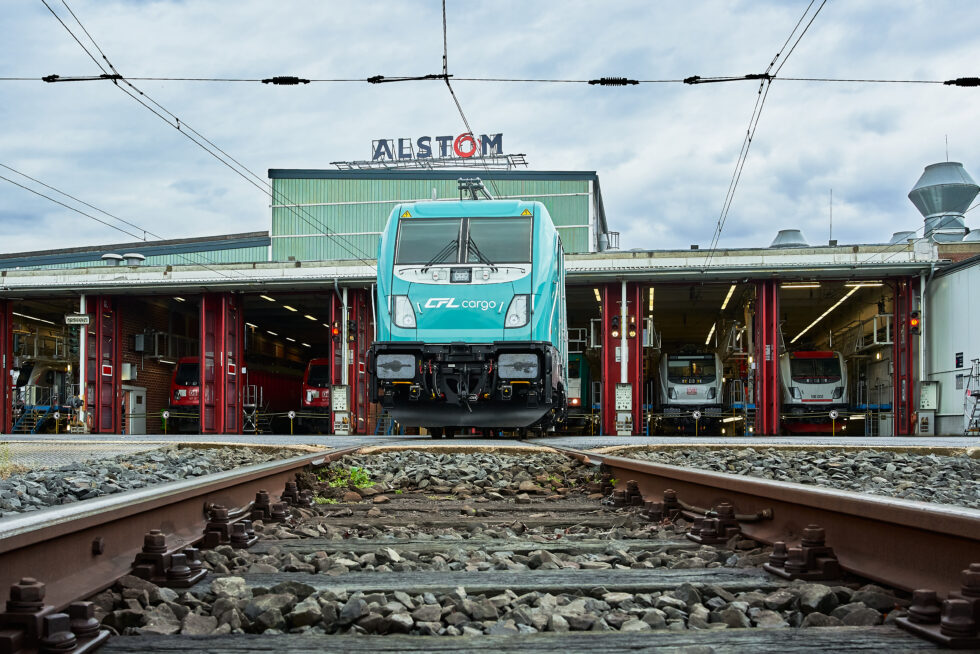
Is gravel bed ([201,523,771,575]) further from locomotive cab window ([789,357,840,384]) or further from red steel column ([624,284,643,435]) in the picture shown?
locomotive cab window ([789,357,840,384])

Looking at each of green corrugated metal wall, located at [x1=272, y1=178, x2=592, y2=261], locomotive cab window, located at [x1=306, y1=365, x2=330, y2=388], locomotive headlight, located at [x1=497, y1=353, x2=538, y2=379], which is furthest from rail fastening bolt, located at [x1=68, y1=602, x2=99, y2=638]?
green corrugated metal wall, located at [x1=272, y1=178, x2=592, y2=261]

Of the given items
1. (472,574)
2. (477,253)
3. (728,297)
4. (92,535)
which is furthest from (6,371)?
(472,574)

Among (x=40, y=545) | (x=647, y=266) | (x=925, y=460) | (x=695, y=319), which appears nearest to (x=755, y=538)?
(x=40, y=545)

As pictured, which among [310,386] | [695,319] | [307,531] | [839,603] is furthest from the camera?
[695,319]

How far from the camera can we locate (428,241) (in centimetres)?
1377

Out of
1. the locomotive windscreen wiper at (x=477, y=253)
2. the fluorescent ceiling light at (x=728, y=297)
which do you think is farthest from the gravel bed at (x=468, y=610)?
the fluorescent ceiling light at (x=728, y=297)

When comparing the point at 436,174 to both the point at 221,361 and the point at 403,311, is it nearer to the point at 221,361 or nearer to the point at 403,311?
the point at 221,361

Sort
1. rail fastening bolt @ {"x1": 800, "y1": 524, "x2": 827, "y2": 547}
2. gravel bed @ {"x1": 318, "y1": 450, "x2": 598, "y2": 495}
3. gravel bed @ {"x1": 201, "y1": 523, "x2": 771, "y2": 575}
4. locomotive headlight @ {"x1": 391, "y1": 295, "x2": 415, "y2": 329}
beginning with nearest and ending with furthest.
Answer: rail fastening bolt @ {"x1": 800, "y1": 524, "x2": 827, "y2": 547}, gravel bed @ {"x1": 201, "y1": 523, "x2": 771, "y2": 575}, gravel bed @ {"x1": 318, "y1": 450, "x2": 598, "y2": 495}, locomotive headlight @ {"x1": 391, "y1": 295, "x2": 415, "y2": 329}

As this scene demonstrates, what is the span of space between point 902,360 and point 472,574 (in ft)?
80.1

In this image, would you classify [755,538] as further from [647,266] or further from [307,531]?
[647,266]

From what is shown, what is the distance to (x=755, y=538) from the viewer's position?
3973mm

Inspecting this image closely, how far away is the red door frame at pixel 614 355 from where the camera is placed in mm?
24750

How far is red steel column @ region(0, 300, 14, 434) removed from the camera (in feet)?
92.4

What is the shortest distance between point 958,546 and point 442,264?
11.3 m
